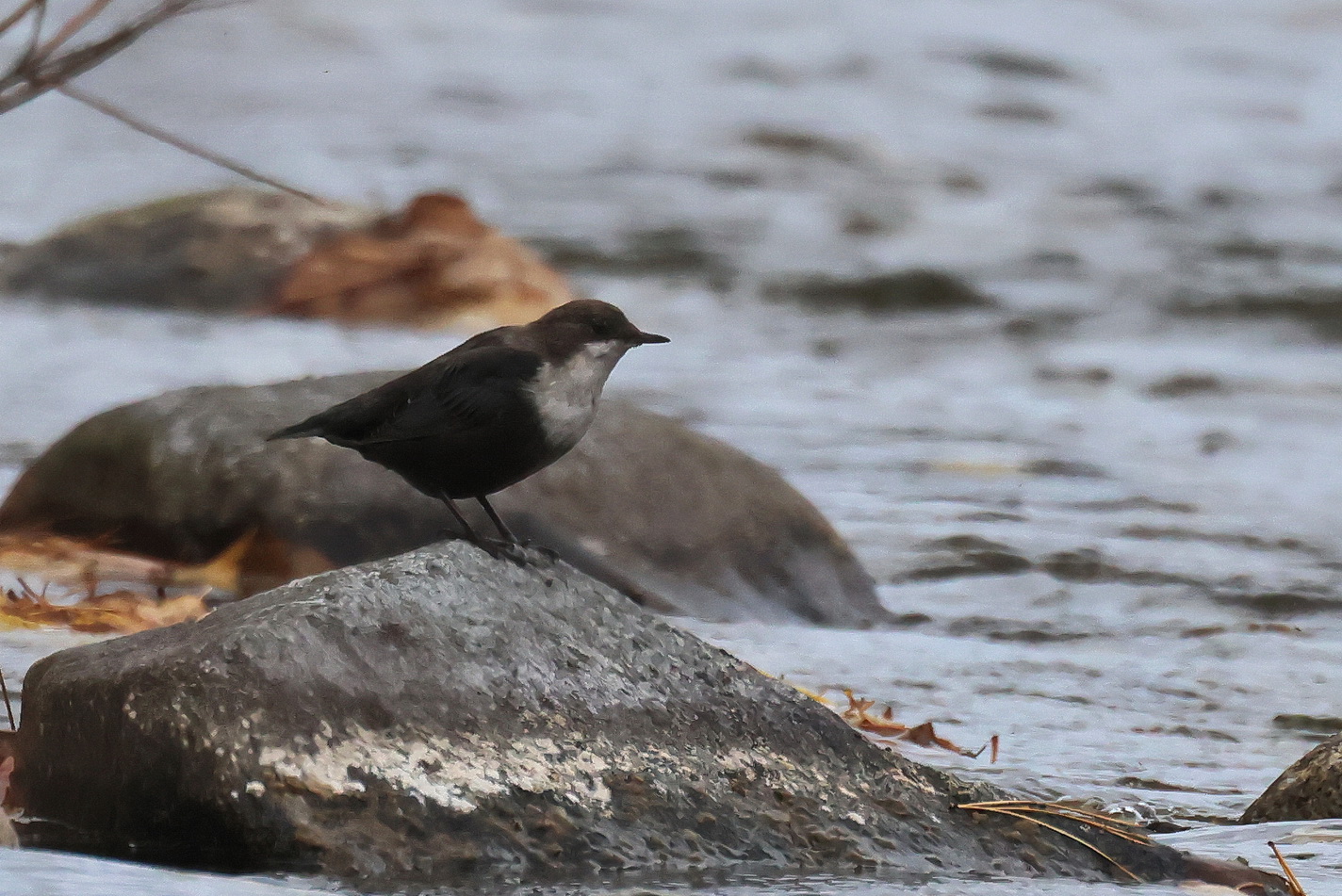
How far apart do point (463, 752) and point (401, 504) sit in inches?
96.1

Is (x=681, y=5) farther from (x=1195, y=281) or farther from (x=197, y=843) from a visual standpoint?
(x=197, y=843)

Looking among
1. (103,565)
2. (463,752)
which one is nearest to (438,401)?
(463,752)

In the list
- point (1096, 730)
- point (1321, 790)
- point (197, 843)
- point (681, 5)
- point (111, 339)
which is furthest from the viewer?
point (681, 5)

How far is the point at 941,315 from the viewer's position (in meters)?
11.5

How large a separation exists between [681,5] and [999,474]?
43.3 feet

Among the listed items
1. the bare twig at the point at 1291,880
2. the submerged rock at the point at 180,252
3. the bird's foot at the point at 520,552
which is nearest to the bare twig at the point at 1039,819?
the bare twig at the point at 1291,880

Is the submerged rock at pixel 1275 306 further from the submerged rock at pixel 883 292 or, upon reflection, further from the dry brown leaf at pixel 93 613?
the dry brown leaf at pixel 93 613

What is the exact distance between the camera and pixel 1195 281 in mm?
12180

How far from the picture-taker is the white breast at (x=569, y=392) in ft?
11.0

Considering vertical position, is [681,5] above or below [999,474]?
above

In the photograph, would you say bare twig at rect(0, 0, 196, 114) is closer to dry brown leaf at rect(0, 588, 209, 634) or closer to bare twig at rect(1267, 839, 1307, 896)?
bare twig at rect(1267, 839, 1307, 896)

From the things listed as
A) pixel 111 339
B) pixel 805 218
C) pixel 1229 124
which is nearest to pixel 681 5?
pixel 1229 124

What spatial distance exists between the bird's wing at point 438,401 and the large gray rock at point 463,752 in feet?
0.77

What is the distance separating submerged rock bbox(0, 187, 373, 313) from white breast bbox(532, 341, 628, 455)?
6931 mm
